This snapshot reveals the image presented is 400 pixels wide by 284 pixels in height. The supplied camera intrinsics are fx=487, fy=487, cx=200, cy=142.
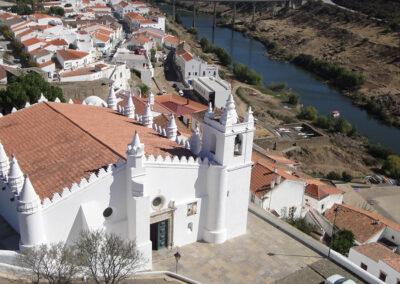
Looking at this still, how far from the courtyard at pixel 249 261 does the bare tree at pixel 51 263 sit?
18.2 feet

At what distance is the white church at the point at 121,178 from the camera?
70.5ft

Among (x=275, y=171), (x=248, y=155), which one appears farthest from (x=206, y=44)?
(x=248, y=155)

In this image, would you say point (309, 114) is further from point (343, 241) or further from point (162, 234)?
point (162, 234)

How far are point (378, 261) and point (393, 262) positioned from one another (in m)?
0.82

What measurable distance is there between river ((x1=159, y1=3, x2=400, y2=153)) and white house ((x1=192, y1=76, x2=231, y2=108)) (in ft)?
57.4

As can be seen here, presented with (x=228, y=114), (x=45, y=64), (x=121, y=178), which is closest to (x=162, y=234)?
(x=121, y=178)

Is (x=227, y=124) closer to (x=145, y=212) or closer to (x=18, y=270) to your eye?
(x=145, y=212)

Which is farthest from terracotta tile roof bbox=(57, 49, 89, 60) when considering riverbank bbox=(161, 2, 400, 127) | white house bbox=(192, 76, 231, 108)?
riverbank bbox=(161, 2, 400, 127)

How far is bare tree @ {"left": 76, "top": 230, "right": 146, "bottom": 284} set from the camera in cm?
2005

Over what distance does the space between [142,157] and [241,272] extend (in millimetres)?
7838

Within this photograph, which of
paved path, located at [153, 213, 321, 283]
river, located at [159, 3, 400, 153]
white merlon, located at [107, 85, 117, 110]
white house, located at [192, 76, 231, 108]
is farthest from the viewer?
river, located at [159, 3, 400, 153]

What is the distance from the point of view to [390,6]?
13288 centimetres

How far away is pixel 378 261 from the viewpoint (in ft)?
93.4

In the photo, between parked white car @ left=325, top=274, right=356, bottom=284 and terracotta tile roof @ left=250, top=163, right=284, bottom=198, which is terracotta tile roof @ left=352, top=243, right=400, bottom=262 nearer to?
parked white car @ left=325, top=274, right=356, bottom=284
